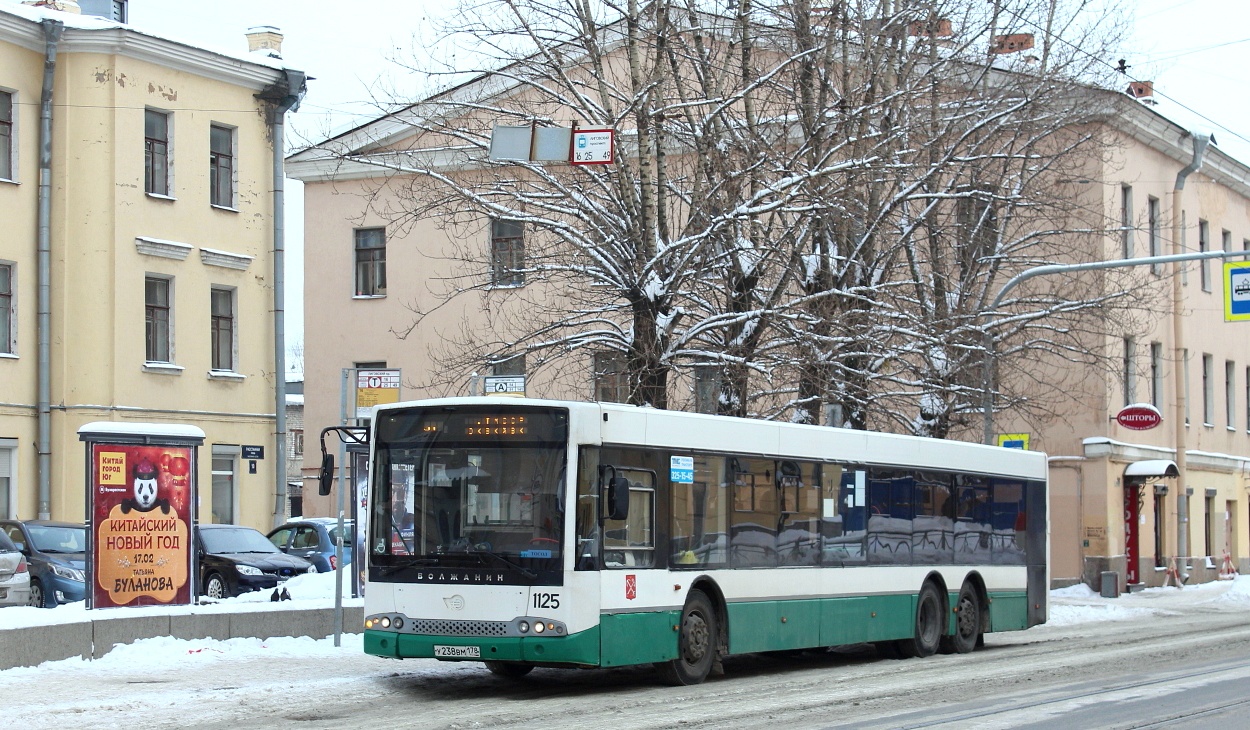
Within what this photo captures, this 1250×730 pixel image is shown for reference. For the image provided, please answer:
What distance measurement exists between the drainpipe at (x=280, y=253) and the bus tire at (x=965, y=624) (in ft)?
65.8

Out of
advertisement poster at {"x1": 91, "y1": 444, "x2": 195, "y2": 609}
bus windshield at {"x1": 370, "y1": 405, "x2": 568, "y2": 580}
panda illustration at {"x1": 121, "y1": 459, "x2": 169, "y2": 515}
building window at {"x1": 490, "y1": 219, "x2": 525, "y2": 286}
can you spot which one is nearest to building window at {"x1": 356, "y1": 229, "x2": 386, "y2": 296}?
building window at {"x1": 490, "y1": 219, "x2": 525, "y2": 286}

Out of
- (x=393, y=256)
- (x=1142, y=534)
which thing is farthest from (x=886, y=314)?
(x=393, y=256)

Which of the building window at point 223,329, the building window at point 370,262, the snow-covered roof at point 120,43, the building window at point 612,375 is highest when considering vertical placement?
the snow-covered roof at point 120,43

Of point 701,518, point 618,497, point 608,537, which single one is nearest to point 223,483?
point 701,518

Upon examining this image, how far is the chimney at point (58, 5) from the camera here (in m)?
34.7

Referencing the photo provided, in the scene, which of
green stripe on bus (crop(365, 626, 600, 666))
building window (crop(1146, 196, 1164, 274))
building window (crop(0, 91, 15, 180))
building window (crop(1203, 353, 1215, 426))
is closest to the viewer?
green stripe on bus (crop(365, 626, 600, 666))

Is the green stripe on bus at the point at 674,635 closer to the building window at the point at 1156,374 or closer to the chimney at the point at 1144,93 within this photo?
the building window at the point at 1156,374

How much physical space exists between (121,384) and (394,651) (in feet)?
68.4

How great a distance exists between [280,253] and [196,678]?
23936 millimetres

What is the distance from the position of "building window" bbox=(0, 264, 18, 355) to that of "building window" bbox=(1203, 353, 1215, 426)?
103 ft

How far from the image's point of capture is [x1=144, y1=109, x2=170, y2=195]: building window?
114 feet

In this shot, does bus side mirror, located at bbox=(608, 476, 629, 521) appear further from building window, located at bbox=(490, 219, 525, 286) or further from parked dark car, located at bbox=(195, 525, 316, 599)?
parked dark car, located at bbox=(195, 525, 316, 599)

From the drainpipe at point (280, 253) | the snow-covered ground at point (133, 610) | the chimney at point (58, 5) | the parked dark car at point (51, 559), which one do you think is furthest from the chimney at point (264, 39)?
the snow-covered ground at point (133, 610)

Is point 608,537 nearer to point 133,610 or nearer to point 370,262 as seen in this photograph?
point 133,610
